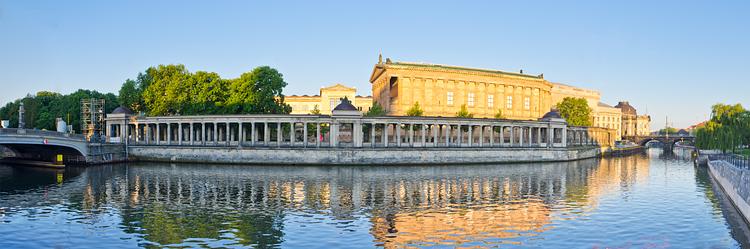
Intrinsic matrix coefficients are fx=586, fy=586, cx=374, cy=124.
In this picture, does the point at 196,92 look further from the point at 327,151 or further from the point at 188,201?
the point at 188,201

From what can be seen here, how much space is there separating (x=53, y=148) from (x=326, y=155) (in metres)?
31.9

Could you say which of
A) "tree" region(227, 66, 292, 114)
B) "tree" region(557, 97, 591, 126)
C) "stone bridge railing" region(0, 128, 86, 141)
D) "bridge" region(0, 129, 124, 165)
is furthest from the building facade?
"stone bridge railing" region(0, 128, 86, 141)

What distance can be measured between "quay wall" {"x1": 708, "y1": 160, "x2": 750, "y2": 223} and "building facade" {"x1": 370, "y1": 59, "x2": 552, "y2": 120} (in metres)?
70.6

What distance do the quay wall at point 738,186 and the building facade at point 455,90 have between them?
7065cm

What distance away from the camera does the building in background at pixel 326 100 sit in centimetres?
15788

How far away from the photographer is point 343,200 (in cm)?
3903

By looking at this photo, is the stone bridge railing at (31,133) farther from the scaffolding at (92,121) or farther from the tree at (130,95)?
the tree at (130,95)

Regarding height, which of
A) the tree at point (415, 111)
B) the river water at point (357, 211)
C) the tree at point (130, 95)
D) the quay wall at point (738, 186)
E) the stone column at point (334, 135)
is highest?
the tree at point (130, 95)

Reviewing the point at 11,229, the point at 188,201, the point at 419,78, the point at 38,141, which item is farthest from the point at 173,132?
the point at 11,229

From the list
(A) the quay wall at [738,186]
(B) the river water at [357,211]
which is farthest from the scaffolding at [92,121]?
(A) the quay wall at [738,186]

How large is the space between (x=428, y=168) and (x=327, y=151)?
41.4 feet

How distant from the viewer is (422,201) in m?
39.0

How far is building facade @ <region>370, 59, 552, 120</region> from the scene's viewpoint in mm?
115062

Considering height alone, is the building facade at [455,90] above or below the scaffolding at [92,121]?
above
